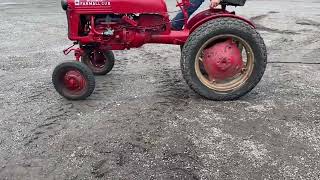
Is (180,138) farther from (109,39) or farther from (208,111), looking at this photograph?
(109,39)

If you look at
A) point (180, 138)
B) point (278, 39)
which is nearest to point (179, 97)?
point (180, 138)

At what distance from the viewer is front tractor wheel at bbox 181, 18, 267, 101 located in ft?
15.2

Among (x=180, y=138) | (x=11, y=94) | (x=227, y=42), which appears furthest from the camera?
(x=11, y=94)

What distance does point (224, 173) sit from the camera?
10.7ft

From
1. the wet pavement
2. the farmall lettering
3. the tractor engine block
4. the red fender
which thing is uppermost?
the farmall lettering

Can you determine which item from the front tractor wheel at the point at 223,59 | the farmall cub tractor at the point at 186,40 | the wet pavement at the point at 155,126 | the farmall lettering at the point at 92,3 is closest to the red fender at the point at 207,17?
the farmall cub tractor at the point at 186,40

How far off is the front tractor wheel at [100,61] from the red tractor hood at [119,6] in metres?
0.95

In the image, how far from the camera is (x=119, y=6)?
16.0 ft

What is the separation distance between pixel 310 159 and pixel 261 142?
1.54 feet

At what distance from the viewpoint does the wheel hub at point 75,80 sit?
479cm

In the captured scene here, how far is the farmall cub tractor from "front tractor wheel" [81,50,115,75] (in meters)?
0.62

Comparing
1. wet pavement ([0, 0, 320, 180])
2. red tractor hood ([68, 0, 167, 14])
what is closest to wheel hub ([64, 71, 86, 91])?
wet pavement ([0, 0, 320, 180])

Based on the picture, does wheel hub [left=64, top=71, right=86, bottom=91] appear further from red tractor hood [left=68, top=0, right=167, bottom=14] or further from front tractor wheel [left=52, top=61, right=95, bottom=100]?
red tractor hood [left=68, top=0, right=167, bottom=14]

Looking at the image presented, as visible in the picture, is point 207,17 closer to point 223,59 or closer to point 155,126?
point 223,59
